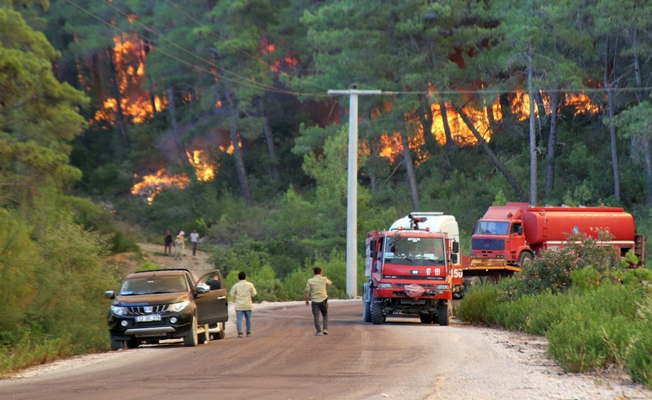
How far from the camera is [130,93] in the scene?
96250 millimetres

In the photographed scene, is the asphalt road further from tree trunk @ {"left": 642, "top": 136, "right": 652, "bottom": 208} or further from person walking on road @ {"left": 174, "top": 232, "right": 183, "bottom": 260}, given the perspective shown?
person walking on road @ {"left": 174, "top": 232, "right": 183, "bottom": 260}

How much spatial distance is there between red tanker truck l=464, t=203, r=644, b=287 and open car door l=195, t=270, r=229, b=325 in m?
19.7

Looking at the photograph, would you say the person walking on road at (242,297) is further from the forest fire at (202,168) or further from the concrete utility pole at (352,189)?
the forest fire at (202,168)

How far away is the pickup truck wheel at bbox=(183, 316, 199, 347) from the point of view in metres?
22.3

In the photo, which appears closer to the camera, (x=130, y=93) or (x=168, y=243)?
(x=168, y=243)

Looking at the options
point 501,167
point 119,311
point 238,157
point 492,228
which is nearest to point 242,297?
point 119,311

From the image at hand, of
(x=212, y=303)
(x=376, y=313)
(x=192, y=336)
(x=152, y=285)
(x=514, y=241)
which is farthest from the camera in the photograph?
(x=514, y=241)

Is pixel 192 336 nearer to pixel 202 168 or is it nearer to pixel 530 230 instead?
pixel 530 230

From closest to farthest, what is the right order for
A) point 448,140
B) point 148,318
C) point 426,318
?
point 148,318 < point 426,318 < point 448,140

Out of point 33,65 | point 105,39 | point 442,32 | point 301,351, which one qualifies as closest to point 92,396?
point 301,351

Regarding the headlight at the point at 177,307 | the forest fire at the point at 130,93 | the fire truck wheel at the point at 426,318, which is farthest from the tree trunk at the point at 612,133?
the forest fire at the point at 130,93

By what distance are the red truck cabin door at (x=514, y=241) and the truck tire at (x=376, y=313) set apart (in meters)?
14.2

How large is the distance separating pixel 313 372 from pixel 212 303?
26.6ft

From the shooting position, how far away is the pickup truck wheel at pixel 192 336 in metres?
22.3
